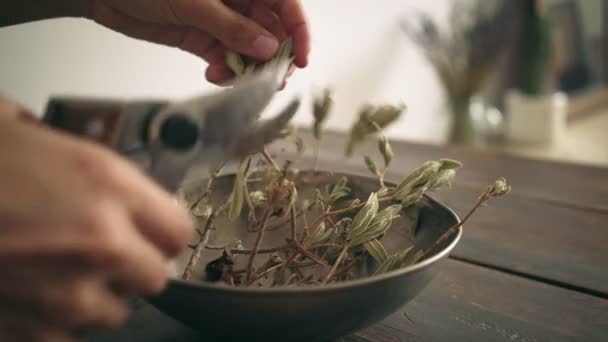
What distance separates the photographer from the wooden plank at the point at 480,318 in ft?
1.43

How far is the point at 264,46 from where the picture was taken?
0.53 m

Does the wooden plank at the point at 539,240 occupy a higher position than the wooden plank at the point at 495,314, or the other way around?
the wooden plank at the point at 539,240

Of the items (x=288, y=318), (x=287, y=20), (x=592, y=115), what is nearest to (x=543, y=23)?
(x=592, y=115)

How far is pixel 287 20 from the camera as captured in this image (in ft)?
1.91

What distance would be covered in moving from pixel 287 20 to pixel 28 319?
44 cm

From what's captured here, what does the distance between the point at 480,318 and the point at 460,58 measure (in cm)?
191

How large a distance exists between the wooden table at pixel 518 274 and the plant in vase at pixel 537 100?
Answer: 1.81m

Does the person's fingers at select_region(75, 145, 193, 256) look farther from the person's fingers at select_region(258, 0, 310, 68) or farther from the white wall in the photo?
the white wall

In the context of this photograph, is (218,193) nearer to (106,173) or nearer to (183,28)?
(183,28)

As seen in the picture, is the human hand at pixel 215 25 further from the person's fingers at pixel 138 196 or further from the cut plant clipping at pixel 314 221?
the person's fingers at pixel 138 196

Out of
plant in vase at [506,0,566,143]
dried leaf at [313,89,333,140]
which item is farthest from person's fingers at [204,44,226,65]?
plant in vase at [506,0,566,143]

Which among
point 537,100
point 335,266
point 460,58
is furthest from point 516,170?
Answer: point 537,100

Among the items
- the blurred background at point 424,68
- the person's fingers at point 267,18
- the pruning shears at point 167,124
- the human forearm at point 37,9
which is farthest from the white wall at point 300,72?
the pruning shears at point 167,124

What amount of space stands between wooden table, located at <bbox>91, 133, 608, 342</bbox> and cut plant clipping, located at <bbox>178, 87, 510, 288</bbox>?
0.05m
